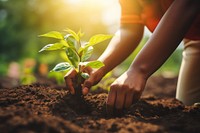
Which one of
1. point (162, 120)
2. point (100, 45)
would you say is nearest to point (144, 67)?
point (162, 120)

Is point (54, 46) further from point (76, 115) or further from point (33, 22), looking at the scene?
point (33, 22)

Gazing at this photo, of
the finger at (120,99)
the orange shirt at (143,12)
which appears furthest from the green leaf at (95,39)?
the orange shirt at (143,12)

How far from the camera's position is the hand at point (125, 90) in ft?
6.06

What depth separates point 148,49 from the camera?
193 cm

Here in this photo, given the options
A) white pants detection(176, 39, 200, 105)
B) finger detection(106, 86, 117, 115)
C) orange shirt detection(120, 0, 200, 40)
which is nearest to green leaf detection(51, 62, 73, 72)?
finger detection(106, 86, 117, 115)

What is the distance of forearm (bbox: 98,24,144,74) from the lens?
2.45 metres

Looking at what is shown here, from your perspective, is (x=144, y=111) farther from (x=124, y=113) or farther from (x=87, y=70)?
(x=87, y=70)

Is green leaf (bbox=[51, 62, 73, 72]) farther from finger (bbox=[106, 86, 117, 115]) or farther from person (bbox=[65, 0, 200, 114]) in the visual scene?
finger (bbox=[106, 86, 117, 115])

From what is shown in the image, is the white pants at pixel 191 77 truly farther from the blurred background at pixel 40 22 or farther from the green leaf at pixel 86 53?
the blurred background at pixel 40 22

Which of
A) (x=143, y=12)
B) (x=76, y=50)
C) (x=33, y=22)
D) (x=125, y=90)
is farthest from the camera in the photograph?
(x=33, y=22)

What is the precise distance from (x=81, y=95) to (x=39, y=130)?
72 cm

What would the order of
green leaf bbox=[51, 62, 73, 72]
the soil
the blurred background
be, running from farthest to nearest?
the blurred background → green leaf bbox=[51, 62, 73, 72] → the soil

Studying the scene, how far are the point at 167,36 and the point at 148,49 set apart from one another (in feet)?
0.45

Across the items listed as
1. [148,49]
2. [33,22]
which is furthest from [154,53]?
[33,22]
